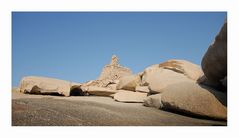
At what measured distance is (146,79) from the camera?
816 cm

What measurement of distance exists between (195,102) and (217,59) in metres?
0.85

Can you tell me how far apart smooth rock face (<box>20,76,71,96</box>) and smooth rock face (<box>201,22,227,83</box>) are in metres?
3.71

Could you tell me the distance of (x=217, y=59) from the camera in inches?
207

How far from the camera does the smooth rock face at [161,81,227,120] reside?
520 centimetres

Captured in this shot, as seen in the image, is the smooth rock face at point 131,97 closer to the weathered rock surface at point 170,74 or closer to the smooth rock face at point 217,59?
the weathered rock surface at point 170,74

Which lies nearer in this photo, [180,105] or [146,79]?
[180,105]

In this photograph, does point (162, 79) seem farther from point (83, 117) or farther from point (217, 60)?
point (83, 117)

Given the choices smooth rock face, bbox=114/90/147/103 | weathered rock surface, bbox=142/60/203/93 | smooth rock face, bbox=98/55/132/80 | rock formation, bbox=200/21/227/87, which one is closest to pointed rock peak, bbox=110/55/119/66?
smooth rock face, bbox=98/55/132/80

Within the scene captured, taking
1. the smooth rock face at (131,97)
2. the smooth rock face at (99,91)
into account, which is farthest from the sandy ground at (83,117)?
the smooth rock face at (99,91)

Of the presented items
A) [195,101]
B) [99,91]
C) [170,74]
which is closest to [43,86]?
[99,91]
